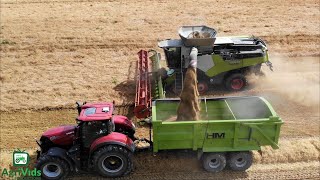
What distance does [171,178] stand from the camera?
1067 centimetres

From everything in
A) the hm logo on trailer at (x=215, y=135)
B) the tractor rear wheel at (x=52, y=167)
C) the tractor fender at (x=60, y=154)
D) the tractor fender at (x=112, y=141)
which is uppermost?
the hm logo on trailer at (x=215, y=135)

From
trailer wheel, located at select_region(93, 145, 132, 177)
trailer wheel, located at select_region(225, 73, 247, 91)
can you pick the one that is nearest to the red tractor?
trailer wheel, located at select_region(93, 145, 132, 177)

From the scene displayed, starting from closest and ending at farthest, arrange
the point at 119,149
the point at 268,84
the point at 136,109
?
the point at 119,149
the point at 136,109
the point at 268,84

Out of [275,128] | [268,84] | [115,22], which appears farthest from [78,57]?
[275,128]

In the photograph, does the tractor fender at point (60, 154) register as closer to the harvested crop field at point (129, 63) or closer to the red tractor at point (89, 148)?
the red tractor at point (89, 148)

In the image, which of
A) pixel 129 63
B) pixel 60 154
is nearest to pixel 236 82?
pixel 129 63

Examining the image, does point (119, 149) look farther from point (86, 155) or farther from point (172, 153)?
point (172, 153)

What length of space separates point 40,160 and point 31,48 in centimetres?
1031

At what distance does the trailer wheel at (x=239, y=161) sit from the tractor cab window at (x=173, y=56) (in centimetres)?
516

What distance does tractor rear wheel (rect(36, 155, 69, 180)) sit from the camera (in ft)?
32.6

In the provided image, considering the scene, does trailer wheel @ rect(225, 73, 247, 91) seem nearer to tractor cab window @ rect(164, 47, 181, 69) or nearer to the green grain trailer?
tractor cab window @ rect(164, 47, 181, 69)

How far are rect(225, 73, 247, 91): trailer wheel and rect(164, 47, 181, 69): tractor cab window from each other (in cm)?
202

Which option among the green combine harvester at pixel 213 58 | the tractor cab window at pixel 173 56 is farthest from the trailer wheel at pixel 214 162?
the tractor cab window at pixel 173 56

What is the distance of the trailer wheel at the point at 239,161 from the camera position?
10.5 metres
